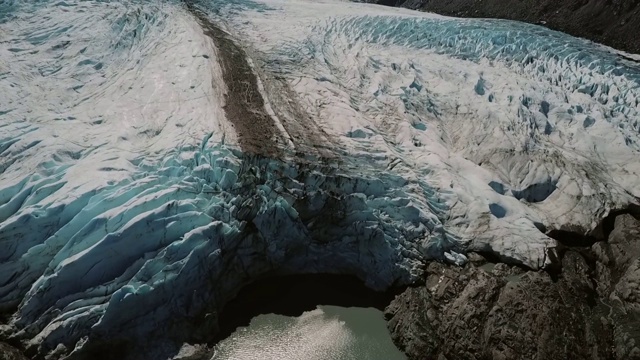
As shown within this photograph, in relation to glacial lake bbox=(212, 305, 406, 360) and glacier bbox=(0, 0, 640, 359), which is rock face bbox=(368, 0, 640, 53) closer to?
glacier bbox=(0, 0, 640, 359)

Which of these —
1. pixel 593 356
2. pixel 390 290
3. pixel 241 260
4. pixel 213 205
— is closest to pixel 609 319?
pixel 593 356

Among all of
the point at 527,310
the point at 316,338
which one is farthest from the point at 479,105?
the point at 316,338

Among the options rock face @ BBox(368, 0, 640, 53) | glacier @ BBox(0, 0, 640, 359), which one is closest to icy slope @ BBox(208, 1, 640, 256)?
glacier @ BBox(0, 0, 640, 359)

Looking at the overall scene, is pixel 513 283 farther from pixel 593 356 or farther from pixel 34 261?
pixel 34 261

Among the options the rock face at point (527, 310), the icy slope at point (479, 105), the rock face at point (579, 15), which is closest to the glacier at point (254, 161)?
the icy slope at point (479, 105)

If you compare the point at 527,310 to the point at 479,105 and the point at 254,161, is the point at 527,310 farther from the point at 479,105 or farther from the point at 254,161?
the point at 479,105
